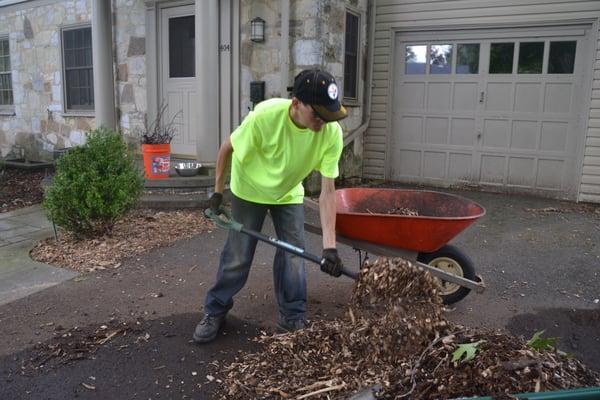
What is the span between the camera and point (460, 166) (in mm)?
8531

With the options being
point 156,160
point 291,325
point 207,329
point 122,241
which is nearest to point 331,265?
point 291,325

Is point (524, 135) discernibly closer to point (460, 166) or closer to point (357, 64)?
point (460, 166)

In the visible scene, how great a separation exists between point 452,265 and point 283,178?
1506 mm

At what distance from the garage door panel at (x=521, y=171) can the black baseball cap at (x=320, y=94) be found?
6119mm

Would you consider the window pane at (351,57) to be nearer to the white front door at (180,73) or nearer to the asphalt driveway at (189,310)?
the white front door at (180,73)

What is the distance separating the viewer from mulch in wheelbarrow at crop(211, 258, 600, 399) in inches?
88.7

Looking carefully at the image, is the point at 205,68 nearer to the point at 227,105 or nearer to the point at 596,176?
the point at 227,105

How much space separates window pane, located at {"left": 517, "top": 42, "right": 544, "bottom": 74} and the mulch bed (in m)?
7.45

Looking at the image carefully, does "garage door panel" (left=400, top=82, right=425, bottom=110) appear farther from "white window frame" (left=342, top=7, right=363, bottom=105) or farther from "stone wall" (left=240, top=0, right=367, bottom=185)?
"stone wall" (left=240, top=0, right=367, bottom=185)

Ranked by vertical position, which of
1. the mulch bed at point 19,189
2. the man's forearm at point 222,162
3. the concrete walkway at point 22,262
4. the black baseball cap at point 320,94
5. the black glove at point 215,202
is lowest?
the concrete walkway at point 22,262

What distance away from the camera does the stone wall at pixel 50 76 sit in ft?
30.0

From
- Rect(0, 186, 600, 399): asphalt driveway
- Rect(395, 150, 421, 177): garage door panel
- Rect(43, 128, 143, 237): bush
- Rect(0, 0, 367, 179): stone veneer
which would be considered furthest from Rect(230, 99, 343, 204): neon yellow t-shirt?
Rect(395, 150, 421, 177): garage door panel

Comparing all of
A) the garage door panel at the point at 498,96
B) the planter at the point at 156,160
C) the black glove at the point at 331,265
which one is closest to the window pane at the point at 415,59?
the garage door panel at the point at 498,96

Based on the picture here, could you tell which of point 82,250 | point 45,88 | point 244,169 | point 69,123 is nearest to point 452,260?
point 244,169
